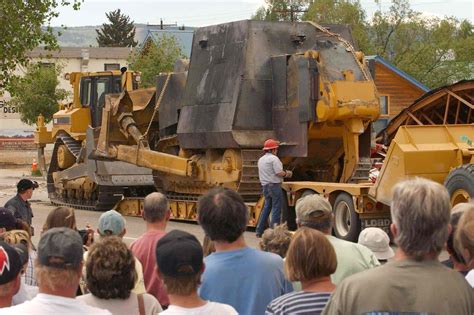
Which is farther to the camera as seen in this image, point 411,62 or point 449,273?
point 411,62

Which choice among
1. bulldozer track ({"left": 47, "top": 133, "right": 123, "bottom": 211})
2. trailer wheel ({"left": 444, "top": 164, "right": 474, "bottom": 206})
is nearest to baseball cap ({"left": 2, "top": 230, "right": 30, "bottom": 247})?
trailer wheel ({"left": 444, "top": 164, "right": 474, "bottom": 206})

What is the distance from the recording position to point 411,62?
164 feet

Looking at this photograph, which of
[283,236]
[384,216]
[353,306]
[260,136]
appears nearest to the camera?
[353,306]

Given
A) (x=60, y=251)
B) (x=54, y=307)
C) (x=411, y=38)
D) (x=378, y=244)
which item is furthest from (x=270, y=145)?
(x=411, y=38)

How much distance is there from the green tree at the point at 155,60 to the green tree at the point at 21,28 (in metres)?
25.0

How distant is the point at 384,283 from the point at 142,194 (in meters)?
20.2

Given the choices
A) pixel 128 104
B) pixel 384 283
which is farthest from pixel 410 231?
pixel 128 104

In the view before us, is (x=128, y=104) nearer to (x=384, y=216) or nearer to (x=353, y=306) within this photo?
(x=384, y=216)

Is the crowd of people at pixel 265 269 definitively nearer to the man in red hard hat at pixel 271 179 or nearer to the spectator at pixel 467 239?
the spectator at pixel 467 239

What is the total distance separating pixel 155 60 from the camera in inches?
2080

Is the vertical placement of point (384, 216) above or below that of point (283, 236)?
below

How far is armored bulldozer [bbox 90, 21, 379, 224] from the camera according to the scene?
58.2 ft

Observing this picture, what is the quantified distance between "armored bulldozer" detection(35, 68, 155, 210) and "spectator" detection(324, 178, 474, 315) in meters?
18.3

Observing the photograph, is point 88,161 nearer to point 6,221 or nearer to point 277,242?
point 6,221
